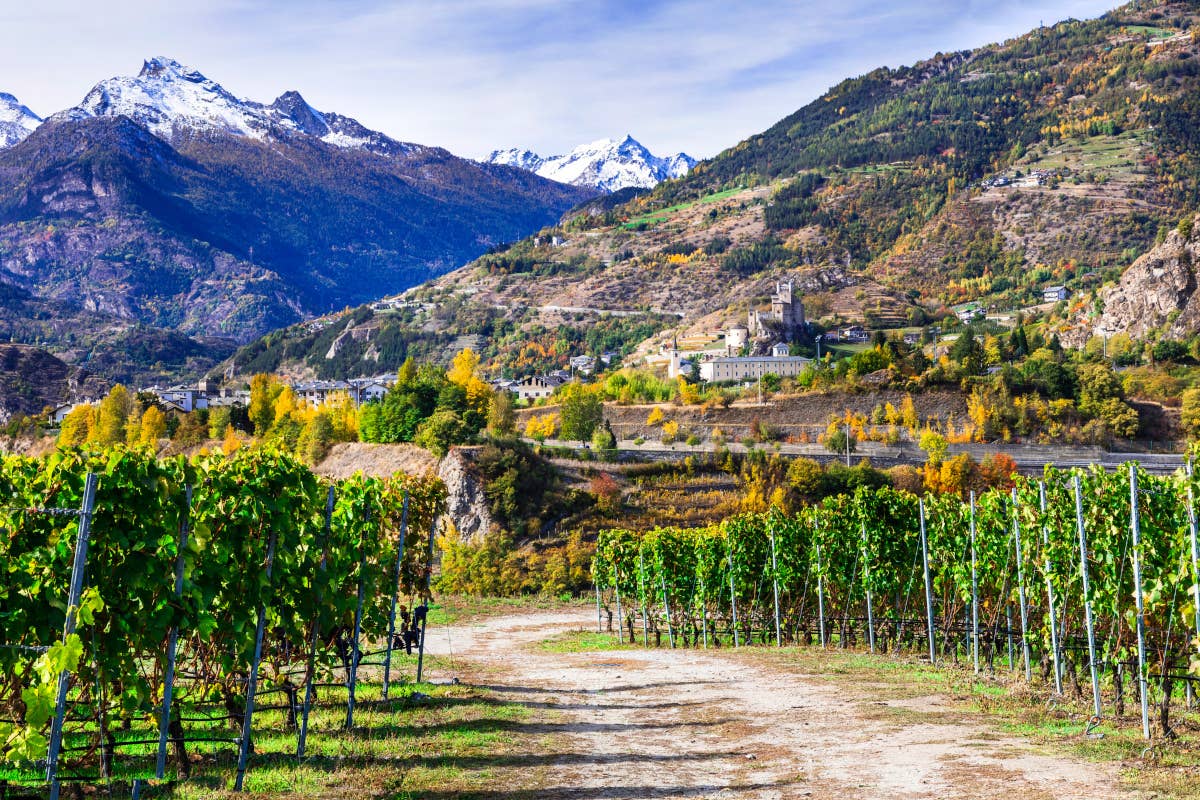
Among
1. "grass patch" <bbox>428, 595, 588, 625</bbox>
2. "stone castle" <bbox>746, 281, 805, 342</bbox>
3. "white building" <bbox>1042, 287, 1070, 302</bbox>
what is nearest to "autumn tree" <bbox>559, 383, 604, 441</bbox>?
"grass patch" <bbox>428, 595, 588, 625</bbox>

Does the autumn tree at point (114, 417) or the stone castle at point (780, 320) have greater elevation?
the stone castle at point (780, 320)

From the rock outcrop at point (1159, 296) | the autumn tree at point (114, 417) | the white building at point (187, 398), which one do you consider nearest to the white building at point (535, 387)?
the white building at point (187, 398)

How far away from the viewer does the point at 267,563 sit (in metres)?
11.7

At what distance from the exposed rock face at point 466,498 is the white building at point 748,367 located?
7361 cm

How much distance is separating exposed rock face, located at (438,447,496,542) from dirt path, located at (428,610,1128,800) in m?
44.3

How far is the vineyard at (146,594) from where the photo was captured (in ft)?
27.4

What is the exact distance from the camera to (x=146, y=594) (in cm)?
941

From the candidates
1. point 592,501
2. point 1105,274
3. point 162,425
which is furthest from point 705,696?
point 1105,274

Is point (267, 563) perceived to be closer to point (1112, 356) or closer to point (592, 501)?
point (592, 501)

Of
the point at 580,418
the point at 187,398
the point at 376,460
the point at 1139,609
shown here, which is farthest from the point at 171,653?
the point at 187,398

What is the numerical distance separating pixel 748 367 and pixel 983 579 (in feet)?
405

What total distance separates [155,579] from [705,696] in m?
10.6

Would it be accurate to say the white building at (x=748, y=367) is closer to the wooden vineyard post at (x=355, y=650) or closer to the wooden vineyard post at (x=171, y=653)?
the wooden vineyard post at (x=355, y=650)

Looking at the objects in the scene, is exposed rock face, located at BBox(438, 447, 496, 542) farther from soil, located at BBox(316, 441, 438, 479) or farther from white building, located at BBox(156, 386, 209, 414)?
white building, located at BBox(156, 386, 209, 414)
